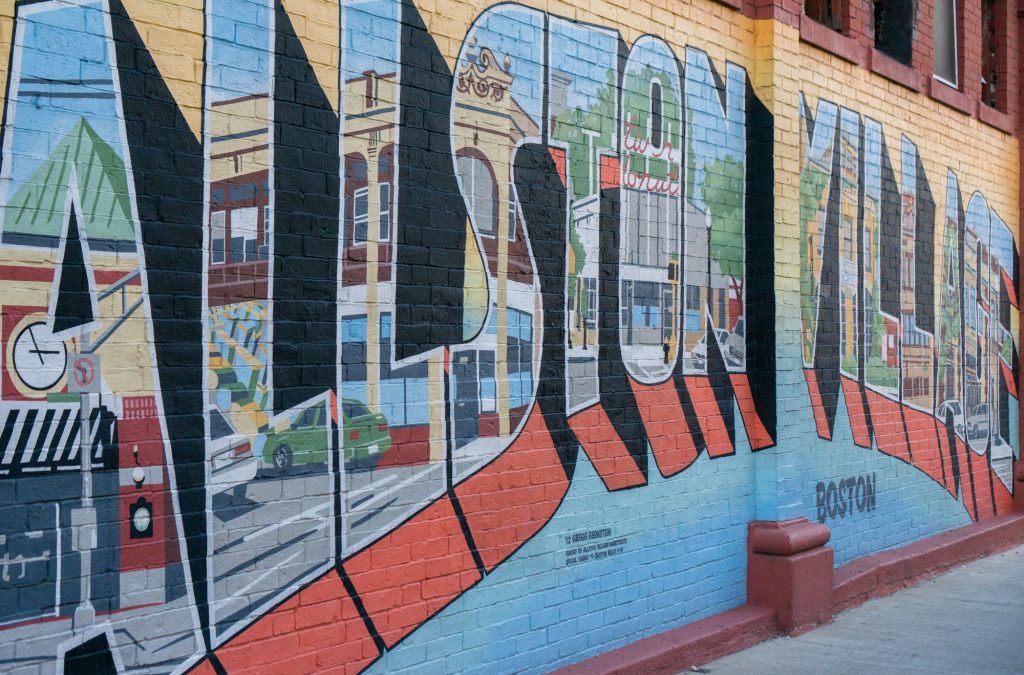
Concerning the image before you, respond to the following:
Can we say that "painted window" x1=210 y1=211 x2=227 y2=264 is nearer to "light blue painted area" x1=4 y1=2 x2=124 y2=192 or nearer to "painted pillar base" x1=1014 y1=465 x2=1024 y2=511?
"light blue painted area" x1=4 y1=2 x2=124 y2=192

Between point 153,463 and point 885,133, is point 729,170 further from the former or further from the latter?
point 153,463

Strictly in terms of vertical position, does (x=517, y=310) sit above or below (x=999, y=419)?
above

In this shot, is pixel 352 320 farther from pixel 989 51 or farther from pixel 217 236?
pixel 989 51

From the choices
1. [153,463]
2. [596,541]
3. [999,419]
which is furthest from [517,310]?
[999,419]

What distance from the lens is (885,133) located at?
10.1m

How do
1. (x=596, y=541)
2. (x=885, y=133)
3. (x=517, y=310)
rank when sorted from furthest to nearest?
1. (x=885, y=133)
2. (x=596, y=541)
3. (x=517, y=310)

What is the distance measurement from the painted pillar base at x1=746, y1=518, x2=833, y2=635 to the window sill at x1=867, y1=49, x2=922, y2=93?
4.21m

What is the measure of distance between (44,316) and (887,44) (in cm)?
898

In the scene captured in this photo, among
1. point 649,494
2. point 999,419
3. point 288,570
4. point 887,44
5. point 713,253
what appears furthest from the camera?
point 999,419

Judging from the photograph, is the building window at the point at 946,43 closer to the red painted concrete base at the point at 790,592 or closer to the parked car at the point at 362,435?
the red painted concrete base at the point at 790,592

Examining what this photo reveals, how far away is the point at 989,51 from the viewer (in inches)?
488

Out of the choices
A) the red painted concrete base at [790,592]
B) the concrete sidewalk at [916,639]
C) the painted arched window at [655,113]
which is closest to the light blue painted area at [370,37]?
the painted arched window at [655,113]

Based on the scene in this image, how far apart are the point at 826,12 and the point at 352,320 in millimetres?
6319

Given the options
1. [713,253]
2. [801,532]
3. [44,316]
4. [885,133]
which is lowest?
[801,532]
